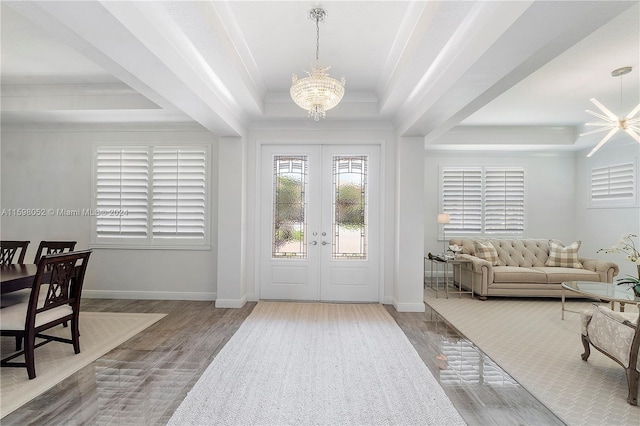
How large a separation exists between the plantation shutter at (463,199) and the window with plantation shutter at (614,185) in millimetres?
2074

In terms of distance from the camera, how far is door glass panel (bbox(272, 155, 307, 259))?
16.7ft

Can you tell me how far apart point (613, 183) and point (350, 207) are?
16.7ft

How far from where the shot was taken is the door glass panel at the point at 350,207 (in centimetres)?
507

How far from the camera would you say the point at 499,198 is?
22.6ft

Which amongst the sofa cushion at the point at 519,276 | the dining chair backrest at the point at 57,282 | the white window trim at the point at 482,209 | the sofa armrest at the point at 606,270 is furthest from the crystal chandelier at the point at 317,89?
the sofa armrest at the point at 606,270

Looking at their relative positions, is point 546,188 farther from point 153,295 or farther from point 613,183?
point 153,295

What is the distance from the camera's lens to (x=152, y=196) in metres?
5.15

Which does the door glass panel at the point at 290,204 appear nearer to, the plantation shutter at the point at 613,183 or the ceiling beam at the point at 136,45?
the ceiling beam at the point at 136,45

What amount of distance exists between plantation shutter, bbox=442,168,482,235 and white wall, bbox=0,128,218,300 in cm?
472

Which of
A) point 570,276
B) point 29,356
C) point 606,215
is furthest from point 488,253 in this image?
point 29,356

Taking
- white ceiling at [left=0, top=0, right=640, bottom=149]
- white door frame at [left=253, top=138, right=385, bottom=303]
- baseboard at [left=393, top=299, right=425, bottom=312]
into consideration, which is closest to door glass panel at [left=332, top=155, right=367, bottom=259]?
white door frame at [left=253, top=138, right=385, bottom=303]

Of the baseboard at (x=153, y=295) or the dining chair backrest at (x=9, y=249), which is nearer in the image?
the dining chair backrest at (x=9, y=249)

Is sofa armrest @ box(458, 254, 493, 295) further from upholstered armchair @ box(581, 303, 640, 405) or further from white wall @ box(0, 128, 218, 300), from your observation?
white wall @ box(0, 128, 218, 300)

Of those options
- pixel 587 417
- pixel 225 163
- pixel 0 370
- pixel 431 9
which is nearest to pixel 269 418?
pixel 587 417
